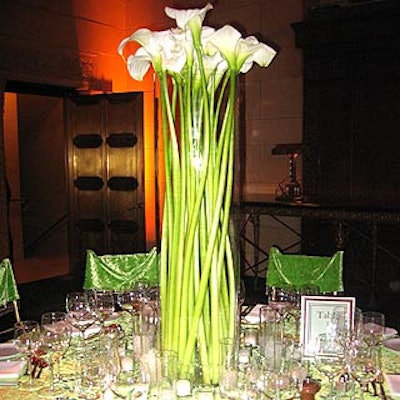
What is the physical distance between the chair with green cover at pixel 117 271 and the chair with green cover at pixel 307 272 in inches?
22.4

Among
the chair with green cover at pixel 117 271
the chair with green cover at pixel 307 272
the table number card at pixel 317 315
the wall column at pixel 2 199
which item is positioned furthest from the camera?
the wall column at pixel 2 199

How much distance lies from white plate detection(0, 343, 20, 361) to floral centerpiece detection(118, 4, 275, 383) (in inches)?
23.2

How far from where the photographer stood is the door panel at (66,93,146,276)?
18.5 ft

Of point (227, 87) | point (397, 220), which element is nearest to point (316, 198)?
point (397, 220)

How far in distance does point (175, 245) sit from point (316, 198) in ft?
12.4

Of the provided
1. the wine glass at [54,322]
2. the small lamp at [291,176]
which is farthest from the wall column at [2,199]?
the wine glass at [54,322]

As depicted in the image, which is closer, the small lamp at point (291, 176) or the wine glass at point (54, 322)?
the wine glass at point (54, 322)

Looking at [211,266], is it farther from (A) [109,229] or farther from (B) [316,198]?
(A) [109,229]

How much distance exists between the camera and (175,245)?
141 cm

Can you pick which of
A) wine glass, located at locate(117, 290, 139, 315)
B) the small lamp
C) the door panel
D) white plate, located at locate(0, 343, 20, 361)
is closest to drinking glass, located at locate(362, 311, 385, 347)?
wine glass, located at locate(117, 290, 139, 315)

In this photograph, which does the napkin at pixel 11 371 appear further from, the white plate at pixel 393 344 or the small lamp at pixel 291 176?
the small lamp at pixel 291 176

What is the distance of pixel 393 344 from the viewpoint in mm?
1799

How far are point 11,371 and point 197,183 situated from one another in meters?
Answer: 0.80

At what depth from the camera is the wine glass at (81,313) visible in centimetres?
188
